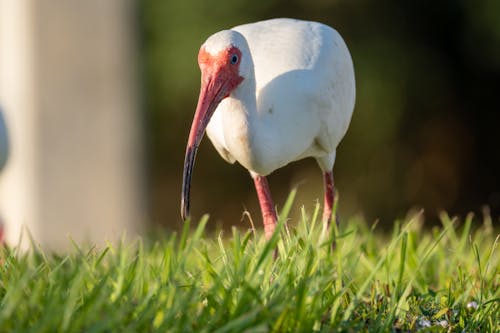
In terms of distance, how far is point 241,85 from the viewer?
12.5 feet

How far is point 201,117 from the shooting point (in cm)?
368

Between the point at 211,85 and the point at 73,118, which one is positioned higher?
the point at 211,85

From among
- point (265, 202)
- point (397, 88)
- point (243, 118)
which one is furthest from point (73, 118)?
point (243, 118)

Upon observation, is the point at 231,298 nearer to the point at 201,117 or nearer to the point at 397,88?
the point at 201,117

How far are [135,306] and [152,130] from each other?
9.10 metres

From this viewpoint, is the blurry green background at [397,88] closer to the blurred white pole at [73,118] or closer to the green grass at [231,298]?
the blurred white pole at [73,118]

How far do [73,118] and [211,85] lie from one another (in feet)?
17.4

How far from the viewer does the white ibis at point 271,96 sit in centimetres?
373

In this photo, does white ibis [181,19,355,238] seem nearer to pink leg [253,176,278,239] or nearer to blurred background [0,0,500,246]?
pink leg [253,176,278,239]

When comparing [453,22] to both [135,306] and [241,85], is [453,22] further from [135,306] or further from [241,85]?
[135,306]

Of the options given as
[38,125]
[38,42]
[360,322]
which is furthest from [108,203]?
[360,322]

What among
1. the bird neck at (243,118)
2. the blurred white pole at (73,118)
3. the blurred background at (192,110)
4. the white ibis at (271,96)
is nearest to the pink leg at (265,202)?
the white ibis at (271,96)

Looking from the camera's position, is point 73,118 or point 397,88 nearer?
point 73,118

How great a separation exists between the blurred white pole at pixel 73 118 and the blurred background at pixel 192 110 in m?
0.01
